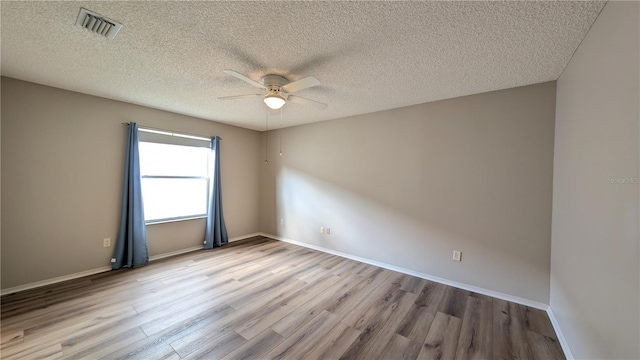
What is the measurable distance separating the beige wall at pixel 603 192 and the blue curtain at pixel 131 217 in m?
4.72

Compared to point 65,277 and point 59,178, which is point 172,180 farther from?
point 65,277

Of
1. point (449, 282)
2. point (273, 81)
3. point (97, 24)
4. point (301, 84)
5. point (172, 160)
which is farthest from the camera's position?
point (172, 160)

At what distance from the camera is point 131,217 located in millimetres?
3264

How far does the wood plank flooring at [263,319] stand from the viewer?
1.76 meters

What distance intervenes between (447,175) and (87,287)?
4610 mm

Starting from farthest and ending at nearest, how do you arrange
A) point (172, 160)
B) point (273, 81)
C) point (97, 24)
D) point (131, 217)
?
1. point (172, 160)
2. point (131, 217)
3. point (273, 81)
4. point (97, 24)

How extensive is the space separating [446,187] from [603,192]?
1578 mm

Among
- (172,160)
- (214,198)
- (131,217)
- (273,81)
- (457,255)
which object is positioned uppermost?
(273,81)

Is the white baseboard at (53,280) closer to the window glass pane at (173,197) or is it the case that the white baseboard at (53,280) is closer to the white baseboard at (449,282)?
the window glass pane at (173,197)

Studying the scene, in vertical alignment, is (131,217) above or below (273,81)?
below

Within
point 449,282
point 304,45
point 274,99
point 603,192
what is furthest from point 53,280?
point 603,192

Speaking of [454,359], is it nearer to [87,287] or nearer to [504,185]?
[504,185]

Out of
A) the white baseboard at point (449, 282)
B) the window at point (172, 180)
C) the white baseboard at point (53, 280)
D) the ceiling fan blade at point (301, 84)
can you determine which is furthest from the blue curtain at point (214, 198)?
the ceiling fan blade at point (301, 84)

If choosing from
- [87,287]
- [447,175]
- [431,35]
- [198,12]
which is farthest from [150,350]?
[447,175]
